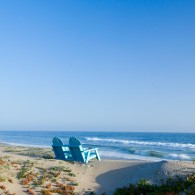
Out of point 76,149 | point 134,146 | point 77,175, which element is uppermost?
point 76,149

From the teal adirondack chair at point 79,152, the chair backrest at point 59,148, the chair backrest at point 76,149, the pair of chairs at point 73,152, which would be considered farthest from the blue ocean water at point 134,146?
the chair backrest at point 76,149

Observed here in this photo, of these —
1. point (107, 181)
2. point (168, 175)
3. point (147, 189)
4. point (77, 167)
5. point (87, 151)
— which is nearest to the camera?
point (147, 189)

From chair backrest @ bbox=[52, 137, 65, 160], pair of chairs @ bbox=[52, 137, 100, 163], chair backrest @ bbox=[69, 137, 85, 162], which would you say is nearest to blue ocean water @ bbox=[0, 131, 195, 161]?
pair of chairs @ bbox=[52, 137, 100, 163]

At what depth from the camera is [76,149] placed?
58.4 ft

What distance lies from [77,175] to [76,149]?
10.1 feet

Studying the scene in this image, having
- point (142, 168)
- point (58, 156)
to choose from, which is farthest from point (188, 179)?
point (58, 156)

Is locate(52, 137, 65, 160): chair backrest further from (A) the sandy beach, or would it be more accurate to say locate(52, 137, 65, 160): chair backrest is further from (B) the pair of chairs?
(A) the sandy beach

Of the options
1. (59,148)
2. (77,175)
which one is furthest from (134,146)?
(77,175)

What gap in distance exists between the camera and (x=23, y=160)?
56.6ft

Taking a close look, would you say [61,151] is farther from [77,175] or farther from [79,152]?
[77,175]

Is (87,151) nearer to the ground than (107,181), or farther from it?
farther from it

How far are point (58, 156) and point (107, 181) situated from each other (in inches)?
212

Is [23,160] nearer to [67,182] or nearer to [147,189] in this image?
[67,182]

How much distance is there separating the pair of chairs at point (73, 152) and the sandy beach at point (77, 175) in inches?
35.6
